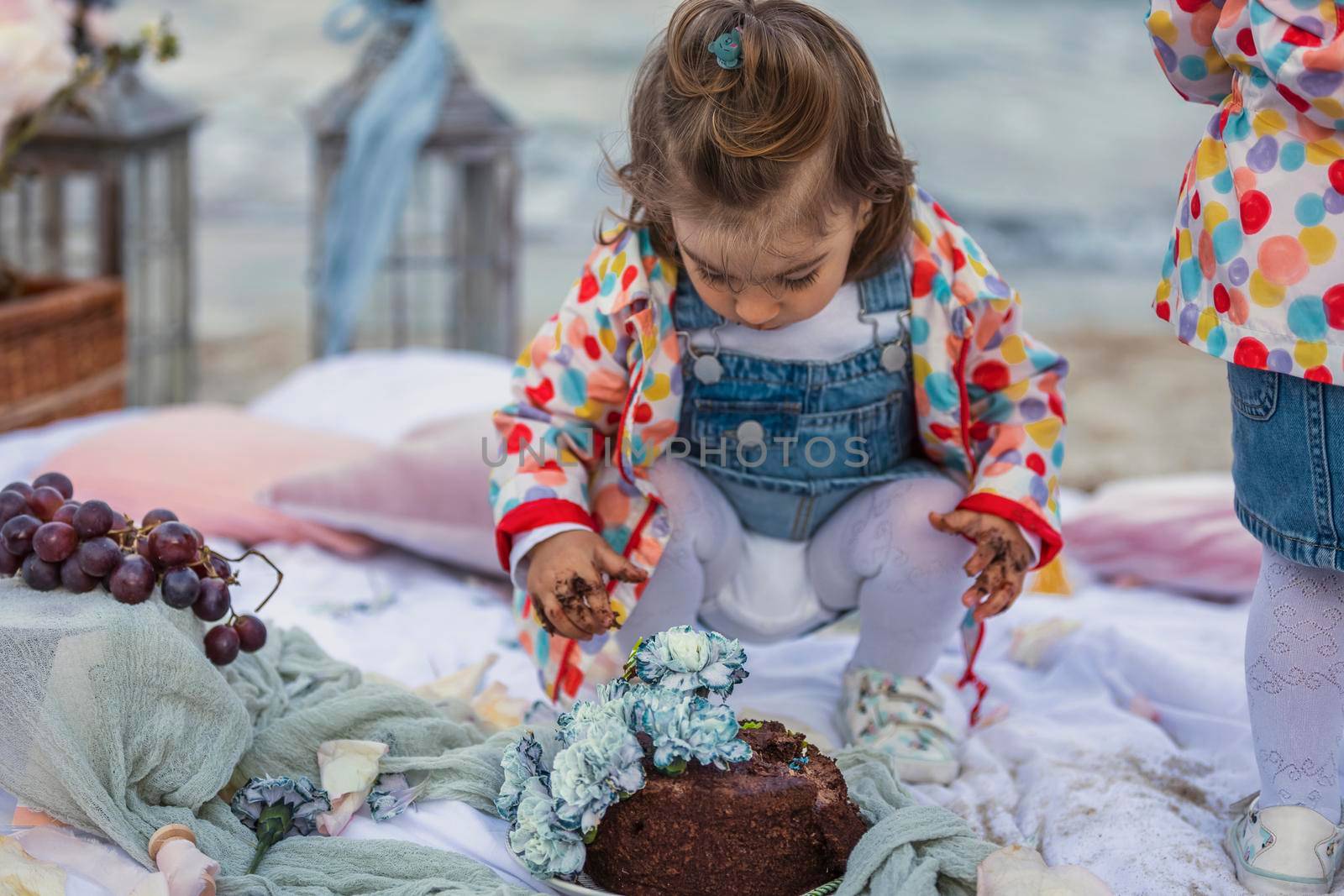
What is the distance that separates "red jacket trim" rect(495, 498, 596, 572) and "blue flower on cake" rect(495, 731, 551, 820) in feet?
0.81

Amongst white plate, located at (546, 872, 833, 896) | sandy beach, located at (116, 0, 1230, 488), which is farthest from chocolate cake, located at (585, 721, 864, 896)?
sandy beach, located at (116, 0, 1230, 488)

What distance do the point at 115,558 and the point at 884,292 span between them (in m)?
0.77

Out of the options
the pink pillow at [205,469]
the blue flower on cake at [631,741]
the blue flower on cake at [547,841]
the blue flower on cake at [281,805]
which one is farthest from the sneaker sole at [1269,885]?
the pink pillow at [205,469]

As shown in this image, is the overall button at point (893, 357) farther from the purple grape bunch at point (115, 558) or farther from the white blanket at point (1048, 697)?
the purple grape bunch at point (115, 558)

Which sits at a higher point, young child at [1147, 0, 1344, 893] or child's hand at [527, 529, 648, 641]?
young child at [1147, 0, 1344, 893]

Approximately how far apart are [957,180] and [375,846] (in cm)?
638

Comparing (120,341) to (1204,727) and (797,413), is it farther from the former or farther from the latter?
(1204,727)

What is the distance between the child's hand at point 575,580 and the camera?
1239mm

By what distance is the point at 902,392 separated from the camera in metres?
1.42

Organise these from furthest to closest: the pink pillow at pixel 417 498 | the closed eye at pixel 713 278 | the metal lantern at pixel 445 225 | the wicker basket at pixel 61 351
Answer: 1. the metal lantern at pixel 445 225
2. the wicker basket at pixel 61 351
3. the pink pillow at pixel 417 498
4. the closed eye at pixel 713 278

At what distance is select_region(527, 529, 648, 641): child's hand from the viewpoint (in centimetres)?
124

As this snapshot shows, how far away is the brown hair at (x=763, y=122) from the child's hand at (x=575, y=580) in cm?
33

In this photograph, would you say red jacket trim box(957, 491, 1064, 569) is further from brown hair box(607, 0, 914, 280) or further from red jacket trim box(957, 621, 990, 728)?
brown hair box(607, 0, 914, 280)

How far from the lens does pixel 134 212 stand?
270cm
